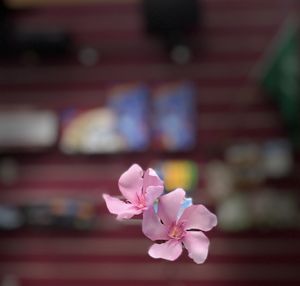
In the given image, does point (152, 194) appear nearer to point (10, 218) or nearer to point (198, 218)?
point (198, 218)

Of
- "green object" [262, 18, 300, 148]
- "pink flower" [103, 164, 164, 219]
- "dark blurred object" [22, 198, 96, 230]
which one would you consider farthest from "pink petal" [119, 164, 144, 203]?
"dark blurred object" [22, 198, 96, 230]

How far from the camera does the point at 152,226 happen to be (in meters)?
0.45

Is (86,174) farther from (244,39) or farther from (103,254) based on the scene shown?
(244,39)

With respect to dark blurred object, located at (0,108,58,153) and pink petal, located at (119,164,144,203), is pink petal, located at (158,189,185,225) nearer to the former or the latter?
pink petal, located at (119,164,144,203)

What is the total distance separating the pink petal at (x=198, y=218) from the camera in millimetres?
449

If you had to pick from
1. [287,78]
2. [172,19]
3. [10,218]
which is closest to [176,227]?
[287,78]

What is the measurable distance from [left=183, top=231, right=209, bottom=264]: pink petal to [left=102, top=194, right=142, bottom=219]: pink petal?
0.16 ft

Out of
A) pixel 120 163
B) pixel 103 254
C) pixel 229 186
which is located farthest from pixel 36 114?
pixel 229 186

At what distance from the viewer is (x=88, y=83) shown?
2963 mm

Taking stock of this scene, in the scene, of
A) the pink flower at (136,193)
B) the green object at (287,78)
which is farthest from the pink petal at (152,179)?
the green object at (287,78)

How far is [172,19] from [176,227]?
243 cm

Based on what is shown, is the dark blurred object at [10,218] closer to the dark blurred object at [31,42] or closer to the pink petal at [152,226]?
the dark blurred object at [31,42]

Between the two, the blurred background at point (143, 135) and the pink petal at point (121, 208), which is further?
the blurred background at point (143, 135)

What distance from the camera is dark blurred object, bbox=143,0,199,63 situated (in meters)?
2.77
